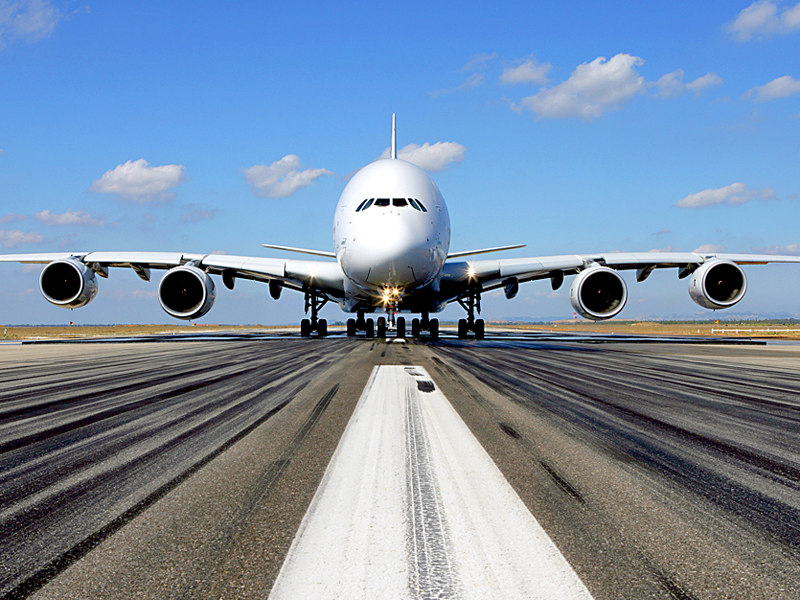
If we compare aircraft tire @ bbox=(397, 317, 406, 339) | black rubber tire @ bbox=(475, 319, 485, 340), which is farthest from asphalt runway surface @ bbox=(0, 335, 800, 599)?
black rubber tire @ bbox=(475, 319, 485, 340)

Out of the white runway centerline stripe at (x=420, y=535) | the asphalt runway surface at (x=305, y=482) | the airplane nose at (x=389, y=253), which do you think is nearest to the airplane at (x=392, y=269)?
the airplane nose at (x=389, y=253)

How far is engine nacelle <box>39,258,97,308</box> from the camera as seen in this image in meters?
17.9

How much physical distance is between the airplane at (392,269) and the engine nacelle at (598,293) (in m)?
0.03

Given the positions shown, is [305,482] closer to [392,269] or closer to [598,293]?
[392,269]

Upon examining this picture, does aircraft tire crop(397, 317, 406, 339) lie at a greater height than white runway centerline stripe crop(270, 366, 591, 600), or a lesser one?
greater

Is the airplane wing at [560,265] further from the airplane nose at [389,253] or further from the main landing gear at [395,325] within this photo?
the airplane nose at [389,253]

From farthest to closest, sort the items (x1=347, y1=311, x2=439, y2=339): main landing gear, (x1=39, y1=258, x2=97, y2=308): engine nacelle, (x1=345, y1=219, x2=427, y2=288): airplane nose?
1. (x1=347, y1=311, x2=439, y2=339): main landing gear
2. (x1=39, y1=258, x2=97, y2=308): engine nacelle
3. (x1=345, y1=219, x2=427, y2=288): airplane nose

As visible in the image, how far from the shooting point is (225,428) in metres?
4.07

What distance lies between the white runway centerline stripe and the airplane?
10.5 meters

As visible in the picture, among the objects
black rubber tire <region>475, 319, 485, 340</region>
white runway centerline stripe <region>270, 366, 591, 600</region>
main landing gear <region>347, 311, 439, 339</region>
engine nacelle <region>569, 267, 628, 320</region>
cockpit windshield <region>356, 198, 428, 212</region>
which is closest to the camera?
white runway centerline stripe <region>270, 366, 591, 600</region>

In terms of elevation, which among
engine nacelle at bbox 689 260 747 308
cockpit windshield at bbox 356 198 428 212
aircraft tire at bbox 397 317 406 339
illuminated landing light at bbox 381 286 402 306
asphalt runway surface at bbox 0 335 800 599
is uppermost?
cockpit windshield at bbox 356 198 428 212

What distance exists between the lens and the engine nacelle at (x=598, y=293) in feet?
52.9

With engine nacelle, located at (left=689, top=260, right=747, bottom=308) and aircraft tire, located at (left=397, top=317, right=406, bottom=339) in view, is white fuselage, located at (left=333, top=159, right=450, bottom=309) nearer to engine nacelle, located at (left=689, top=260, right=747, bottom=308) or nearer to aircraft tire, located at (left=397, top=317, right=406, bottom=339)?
aircraft tire, located at (left=397, top=317, right=406, bottom=339)

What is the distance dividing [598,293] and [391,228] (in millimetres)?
7617
